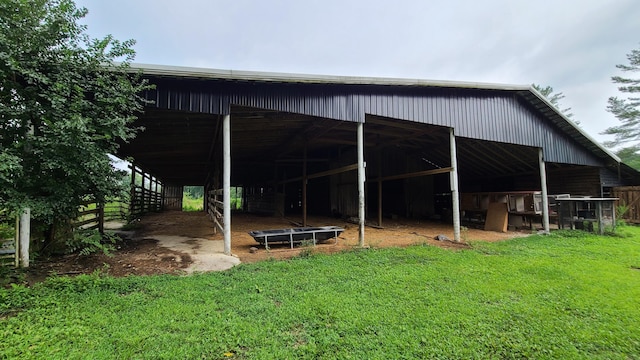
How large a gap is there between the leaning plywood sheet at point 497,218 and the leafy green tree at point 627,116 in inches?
658

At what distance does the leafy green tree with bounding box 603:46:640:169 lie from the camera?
1825 centimetres

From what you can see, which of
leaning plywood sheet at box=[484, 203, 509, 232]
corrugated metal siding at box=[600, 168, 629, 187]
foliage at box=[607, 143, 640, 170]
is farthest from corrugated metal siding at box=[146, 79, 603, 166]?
foliage at box=[607, 143, 640, 170]

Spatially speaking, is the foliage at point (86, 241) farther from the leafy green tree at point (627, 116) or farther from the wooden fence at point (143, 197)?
the leafy green tree at point (627, 116)

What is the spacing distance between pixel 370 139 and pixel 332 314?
8.89 m

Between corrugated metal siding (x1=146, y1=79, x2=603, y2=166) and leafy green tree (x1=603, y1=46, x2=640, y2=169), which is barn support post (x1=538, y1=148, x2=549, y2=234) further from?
leafy green tree (x1=603, y1=46, x2=640, y2=169)

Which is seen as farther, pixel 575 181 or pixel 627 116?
pixel 627 116

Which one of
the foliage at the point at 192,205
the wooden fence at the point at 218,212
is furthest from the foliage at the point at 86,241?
the foliage at the point at 192,205

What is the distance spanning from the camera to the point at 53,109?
398 centimetres

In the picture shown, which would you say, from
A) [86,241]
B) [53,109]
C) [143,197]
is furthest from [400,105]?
[143,197]

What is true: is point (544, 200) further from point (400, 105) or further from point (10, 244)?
point (10, 244)

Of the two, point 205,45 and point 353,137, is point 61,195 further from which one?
point 205,45

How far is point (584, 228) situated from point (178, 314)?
1288 centimetres

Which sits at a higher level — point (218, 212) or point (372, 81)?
point (372, 81)

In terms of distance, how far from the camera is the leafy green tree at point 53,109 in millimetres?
3688
